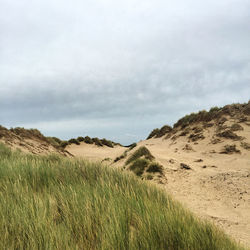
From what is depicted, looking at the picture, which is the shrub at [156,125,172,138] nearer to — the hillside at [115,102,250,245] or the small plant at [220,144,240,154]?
the hillside at [115,102,250,245]

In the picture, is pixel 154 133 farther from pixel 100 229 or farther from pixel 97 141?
pixel 100 229

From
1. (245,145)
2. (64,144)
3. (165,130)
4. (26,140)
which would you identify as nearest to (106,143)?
(64,144)

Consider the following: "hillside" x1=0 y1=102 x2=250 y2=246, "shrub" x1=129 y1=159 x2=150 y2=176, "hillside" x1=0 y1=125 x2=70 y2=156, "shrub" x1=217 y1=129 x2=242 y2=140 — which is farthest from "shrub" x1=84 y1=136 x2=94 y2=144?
"shrub" x1=129 y1=159 x2=150 y2=176

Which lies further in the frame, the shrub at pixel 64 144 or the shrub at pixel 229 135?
the shrub at pixel 64 144

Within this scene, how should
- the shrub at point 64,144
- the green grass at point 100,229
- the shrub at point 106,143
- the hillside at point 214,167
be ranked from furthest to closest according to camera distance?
the shrub at point 106,143 → the shrub at point 64,144 → the hillside at point 214,167 → the green grass at point 100,229

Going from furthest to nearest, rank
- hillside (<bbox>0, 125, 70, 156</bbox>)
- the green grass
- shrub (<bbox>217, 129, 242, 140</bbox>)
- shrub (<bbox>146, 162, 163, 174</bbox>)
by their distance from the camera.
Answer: shrub (<bbox>217, 129, 242, 140</bbox>), hillside (<bbox>0, 125, 70, 156</bbox>), shrub (<bbox>146, 162, 163, 174</bbox>), the green grass

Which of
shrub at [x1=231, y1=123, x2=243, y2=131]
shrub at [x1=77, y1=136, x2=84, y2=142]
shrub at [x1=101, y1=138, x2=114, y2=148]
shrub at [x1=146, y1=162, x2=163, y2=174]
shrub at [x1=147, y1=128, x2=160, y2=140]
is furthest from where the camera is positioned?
shrub at [x1=101, y1=138, x2=114, y2=148]

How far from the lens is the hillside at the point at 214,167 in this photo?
520cm

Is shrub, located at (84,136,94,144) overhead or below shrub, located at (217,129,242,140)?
below

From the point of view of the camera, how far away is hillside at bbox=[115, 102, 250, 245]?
5195mm

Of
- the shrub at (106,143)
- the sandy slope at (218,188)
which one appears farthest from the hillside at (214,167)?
the shrub at (106,143)

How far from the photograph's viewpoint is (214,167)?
9516mm

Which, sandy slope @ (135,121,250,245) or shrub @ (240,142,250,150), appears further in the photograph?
shrub @ (240,142,250,150)

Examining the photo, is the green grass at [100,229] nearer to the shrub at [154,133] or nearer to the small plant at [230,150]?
the small plant at [230,150]
